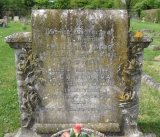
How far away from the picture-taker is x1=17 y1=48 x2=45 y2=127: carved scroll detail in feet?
12.1

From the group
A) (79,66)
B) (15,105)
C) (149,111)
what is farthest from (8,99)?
(149,111)

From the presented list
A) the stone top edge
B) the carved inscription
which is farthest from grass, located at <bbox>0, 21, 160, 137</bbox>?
the stone top edge

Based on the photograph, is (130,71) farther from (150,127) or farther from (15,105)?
(15,105)

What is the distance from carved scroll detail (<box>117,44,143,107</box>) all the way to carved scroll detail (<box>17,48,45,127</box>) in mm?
1261

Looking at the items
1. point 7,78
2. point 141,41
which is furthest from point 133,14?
point 141,41

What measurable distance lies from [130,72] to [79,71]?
0.79m

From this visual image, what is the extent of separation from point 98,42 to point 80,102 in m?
1.01

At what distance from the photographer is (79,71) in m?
3.79

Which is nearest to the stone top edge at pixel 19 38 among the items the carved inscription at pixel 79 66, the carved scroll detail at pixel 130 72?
the carved inscription at pixel 79 66

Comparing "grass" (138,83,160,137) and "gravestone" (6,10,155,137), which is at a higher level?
"gravestone" (6,10,155,137)

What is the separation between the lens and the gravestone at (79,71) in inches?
141

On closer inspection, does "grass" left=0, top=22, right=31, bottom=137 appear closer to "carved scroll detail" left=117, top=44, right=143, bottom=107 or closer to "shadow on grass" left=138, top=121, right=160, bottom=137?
"carved scroll detail" left=117, top=44, right=143, bottom=107

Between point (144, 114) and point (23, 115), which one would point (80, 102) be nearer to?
point (23, 115)

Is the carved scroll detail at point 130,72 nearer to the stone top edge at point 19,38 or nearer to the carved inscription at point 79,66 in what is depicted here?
the carved inscription at point 79,66
